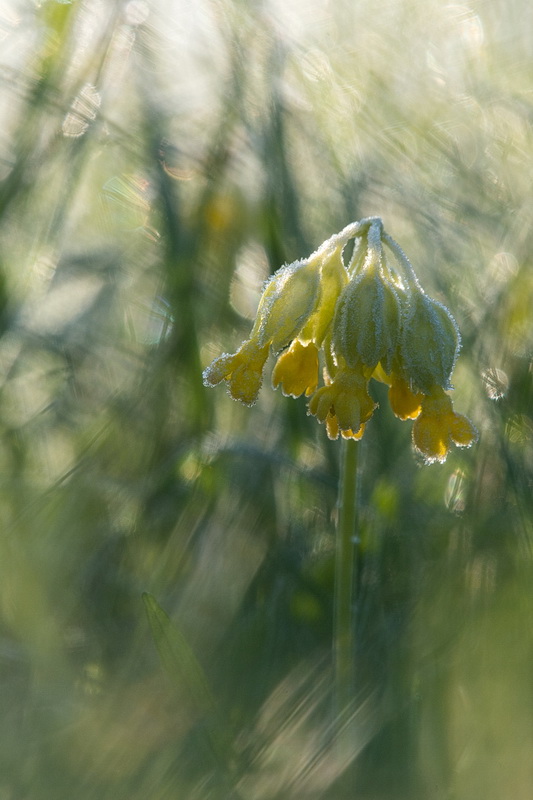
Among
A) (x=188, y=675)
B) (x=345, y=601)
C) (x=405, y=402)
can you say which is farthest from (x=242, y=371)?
(x=188, y=675)

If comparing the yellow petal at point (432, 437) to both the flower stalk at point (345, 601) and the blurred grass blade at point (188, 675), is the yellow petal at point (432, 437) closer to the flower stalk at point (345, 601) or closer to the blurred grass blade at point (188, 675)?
the flower stalk at point (345, 601)

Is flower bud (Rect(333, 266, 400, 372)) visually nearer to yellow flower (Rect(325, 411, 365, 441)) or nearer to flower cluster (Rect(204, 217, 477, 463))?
flower cluster (Rect(204, 217, 477, 463))

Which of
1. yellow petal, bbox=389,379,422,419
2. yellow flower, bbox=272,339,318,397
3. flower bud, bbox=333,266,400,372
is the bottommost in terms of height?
yellow flower, bbox=272,339,318,397

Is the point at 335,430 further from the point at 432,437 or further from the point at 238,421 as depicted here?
the point at 238,421

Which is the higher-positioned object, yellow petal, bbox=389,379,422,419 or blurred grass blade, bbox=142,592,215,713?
yellow petal, bbox=389,379,422,419

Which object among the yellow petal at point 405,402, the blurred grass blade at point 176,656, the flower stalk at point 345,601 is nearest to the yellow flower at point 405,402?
the yellow petal at point 405,402

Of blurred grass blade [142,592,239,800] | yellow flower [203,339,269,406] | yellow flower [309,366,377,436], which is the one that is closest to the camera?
blurred grass blade [142,592,239,800]

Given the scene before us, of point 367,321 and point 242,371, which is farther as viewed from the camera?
point 242,371

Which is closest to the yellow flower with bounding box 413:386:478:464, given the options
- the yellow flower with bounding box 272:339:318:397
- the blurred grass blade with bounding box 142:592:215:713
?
the yellow flower with bounding box 272:339:318:397
